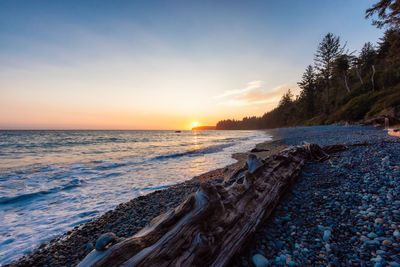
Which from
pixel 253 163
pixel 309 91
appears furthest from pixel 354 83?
pixel 253 163

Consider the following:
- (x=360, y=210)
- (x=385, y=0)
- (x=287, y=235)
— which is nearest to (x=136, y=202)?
(x=287, y=235)

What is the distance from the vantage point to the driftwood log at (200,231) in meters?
1.49

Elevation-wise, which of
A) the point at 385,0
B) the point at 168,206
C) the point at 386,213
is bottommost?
the point at 168,206

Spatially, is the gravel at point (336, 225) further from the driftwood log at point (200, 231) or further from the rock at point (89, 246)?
the rock at point (89, 246)

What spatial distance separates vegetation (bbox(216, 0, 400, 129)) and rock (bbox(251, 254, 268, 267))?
21.1 m

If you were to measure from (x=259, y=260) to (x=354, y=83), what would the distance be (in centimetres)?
5634

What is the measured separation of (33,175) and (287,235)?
420 inches

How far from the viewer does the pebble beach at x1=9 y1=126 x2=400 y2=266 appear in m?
1.80

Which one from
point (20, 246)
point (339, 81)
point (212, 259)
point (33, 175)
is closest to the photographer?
point (212, 259)

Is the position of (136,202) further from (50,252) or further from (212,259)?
(212,259)

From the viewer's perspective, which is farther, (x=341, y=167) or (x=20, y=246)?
(x=341, y=167)

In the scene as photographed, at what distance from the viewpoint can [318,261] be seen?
1.76 meters

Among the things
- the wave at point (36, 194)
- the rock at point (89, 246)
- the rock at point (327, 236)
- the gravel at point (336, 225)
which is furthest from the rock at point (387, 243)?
the wave at point (36, 194)

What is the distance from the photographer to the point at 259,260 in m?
1.84
